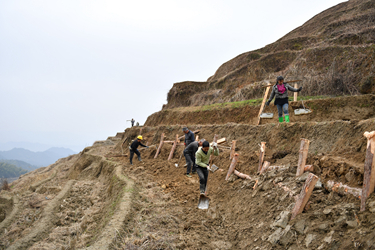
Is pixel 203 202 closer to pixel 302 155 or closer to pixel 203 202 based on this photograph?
pixel 203 202

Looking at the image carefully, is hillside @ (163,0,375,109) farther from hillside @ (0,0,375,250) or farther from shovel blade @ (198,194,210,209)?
shovel blade @ (198,194,210,209)

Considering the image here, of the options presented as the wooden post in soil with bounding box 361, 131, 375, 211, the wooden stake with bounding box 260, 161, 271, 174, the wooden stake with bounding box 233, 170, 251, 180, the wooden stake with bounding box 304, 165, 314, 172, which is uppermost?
the wooden post in soil with bounding box 361, 131, 375, 211

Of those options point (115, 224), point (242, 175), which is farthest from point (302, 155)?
point (115, 224)

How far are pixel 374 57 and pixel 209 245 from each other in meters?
12.7

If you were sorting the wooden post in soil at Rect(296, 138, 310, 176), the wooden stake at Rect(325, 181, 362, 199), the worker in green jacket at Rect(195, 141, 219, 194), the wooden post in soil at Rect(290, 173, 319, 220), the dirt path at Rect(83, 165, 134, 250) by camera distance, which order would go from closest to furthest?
the wooden stake at Rect(325, 181, 362, 199) → the wooden post in soil at Rect(290, 173, 319, 220) → the dirt path at Rect(83, 165, 134, 250) → the wooden post in soil at Rect(296, 138, 310, 176) → the worker in green jacket at Rect(195, 141, 219, 194)

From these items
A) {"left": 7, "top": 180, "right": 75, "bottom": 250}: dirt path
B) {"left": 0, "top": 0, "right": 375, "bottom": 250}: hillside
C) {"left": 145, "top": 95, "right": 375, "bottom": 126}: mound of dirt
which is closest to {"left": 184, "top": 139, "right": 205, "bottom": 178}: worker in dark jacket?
{"left": 0, "top": 0, "right": 375, "bottom": 250}: hillside

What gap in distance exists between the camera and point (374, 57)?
11.0 m

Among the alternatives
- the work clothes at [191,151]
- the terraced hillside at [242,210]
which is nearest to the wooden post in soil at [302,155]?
the terraced hillside at [242,210]

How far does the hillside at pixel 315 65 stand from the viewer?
11.4 m

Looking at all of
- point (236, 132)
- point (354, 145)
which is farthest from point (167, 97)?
point (354, 145)

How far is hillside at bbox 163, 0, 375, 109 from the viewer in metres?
11.4

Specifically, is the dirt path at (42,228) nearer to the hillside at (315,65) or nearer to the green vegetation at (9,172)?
the hillside at (315,65)

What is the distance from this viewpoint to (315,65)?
50.1ft

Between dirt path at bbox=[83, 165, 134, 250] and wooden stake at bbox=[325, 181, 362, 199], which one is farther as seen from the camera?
dirt path at bbox=[83, 165, 134, 250]
